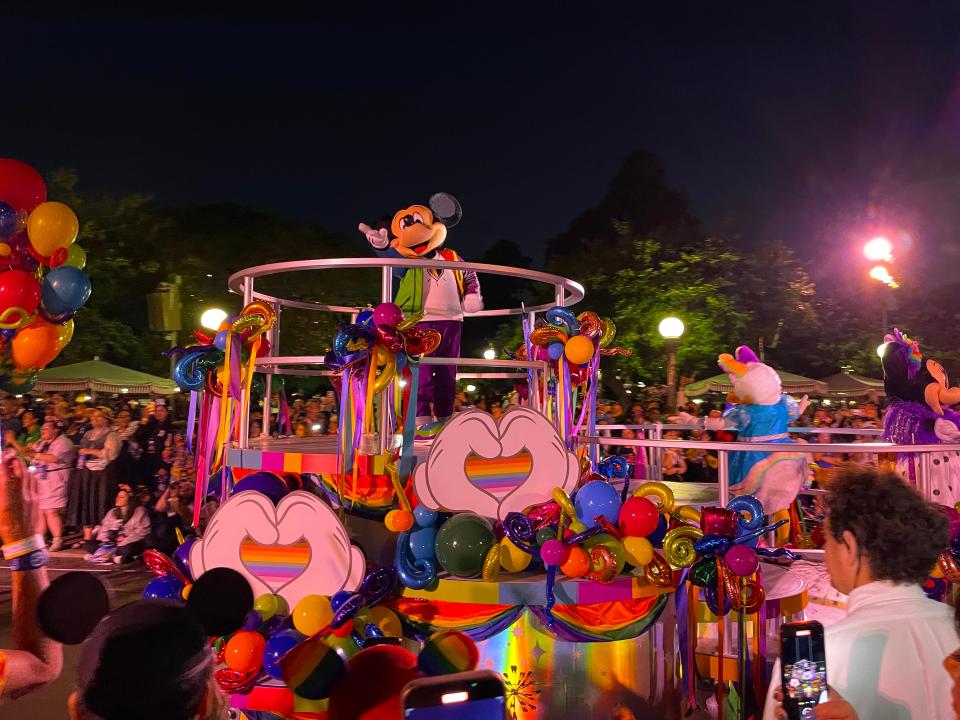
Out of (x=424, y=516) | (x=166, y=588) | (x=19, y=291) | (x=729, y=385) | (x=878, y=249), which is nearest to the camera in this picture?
(x=19, y=291)

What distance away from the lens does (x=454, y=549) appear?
4480mm

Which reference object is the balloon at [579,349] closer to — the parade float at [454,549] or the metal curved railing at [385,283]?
the metal curved railing at [385,283]

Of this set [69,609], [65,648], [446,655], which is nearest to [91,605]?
[69,609]

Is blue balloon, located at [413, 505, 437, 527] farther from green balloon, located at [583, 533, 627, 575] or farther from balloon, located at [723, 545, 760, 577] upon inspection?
balloon, located at [723, 545, 760, 577]

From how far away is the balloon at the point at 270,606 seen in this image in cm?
450

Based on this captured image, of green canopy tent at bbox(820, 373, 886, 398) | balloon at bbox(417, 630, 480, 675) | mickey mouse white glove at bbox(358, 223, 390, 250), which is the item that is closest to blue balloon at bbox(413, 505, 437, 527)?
balloon at bbox(417, 630, 480, 675)

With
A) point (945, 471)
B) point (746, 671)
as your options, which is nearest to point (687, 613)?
point (746, 671)

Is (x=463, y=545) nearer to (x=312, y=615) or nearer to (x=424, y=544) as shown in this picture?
(x=424, y=544)

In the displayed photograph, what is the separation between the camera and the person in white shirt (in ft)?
6.68

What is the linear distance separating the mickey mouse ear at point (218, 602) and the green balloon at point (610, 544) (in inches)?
107

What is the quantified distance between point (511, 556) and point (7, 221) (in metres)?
3.39

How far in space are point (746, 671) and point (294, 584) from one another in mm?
2688

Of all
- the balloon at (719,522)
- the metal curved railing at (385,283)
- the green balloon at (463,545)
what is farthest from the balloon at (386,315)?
the balloon at (719,522)

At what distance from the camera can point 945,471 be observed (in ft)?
22.4
